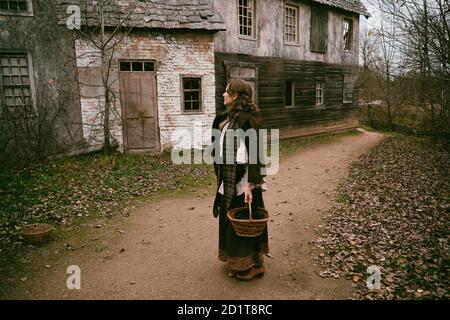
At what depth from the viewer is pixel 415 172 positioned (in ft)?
33.2

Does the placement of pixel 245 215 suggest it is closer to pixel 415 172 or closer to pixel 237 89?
pixel 237 89

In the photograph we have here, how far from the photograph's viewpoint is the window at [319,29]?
17672 millimetres

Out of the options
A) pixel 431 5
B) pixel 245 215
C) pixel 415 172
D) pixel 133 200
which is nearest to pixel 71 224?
pixel 133 200

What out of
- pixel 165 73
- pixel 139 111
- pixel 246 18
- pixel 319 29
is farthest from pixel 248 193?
pixel 319 29

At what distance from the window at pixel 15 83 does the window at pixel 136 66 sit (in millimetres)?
3142

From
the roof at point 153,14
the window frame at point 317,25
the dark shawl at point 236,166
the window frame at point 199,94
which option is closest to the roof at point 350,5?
the window frame at point 317,25

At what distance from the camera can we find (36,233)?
17.7 feet

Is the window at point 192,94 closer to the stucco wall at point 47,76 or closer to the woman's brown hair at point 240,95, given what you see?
the stucco wall at point 47,76

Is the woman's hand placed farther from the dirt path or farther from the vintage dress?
the dirt path

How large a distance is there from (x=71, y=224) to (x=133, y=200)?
163cm

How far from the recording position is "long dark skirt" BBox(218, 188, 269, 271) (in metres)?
4.23

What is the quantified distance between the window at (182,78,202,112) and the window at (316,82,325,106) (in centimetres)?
885

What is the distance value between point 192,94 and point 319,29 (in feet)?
30.8

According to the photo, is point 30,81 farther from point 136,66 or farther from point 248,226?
point 248,226
